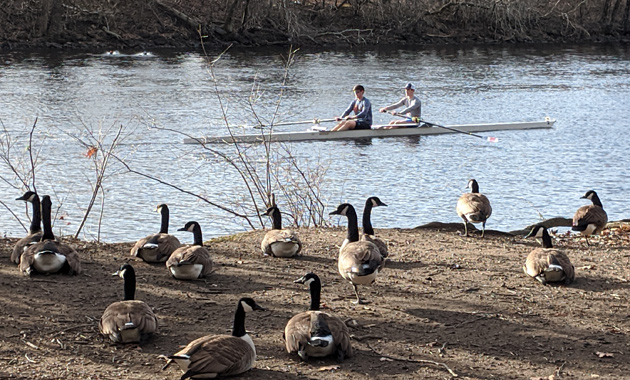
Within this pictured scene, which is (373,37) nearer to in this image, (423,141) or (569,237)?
(423,141)

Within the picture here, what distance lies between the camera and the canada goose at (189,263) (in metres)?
8.55

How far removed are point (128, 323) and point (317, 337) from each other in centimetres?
151

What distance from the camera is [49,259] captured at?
27.6ft

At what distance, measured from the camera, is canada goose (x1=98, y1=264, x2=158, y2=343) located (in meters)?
6.70

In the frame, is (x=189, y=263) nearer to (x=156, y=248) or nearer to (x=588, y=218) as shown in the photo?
(x=156, y=248)

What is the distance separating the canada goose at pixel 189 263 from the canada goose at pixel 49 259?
38.1 inches

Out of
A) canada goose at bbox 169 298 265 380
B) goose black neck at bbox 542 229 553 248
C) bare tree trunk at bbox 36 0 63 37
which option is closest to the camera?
canada goose at bbox 169 298 265 380

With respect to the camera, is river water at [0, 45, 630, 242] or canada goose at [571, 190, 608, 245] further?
river water at [0, 45, 630, 242]

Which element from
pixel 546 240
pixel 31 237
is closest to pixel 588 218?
pixel 546 240

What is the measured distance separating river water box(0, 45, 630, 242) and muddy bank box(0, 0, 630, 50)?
2584 millimetres

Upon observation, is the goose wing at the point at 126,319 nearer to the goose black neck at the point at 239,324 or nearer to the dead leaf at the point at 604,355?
the goose black neck at the point at 239,324

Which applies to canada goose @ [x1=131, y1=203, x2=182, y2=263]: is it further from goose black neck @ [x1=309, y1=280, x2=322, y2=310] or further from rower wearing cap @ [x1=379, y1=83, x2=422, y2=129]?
rower wearing cap @ [x1=379, y1=83, x2=422, y2=129]

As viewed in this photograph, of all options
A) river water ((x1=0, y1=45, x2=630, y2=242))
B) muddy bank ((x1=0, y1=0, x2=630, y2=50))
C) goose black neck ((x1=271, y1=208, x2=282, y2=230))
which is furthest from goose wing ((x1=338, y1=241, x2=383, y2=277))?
muddy bank ((x1=0, y1=0, x2=630, y2=50))

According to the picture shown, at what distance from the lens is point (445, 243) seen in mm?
10930
